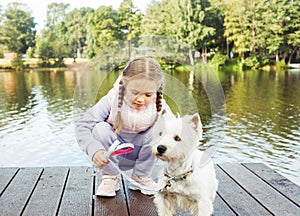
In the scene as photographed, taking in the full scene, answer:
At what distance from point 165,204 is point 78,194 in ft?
1.72

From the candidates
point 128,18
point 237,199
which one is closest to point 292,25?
point 128,18

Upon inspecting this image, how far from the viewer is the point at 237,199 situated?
1948 mm

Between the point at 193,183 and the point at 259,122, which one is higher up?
the point at 193,183

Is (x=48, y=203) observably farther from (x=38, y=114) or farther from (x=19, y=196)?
(x=38, y=114)

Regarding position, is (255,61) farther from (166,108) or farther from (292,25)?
(166,108)

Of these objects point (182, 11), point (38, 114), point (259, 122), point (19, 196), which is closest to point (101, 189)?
point (19, 196)

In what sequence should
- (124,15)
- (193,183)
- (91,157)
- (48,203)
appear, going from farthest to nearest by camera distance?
(124,15) → (48,203) → (91,157) → (193,183)

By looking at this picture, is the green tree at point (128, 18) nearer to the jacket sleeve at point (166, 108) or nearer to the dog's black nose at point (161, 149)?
the jacket sleeve at point (166, 108)

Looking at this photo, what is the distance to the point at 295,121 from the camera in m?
6.23

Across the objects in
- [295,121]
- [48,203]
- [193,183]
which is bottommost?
[295,121]

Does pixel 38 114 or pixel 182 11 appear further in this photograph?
pixel 38 114

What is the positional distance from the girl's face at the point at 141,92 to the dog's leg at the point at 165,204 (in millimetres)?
365

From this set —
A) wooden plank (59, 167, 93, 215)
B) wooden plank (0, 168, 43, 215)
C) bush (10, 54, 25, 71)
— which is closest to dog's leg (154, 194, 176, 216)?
wooden plank (59, 167, 93, 215)

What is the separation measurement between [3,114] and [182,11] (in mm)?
4654
